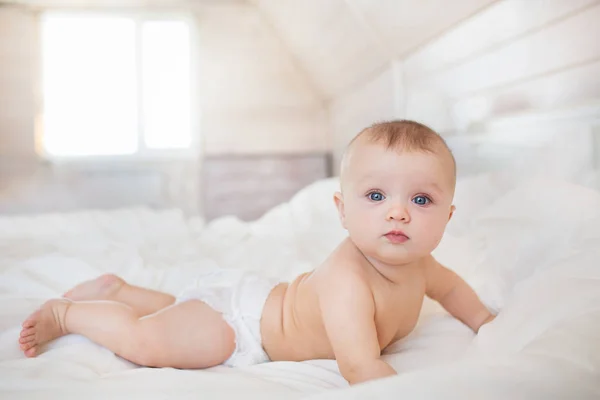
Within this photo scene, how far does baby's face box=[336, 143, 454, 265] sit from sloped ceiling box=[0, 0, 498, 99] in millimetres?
865

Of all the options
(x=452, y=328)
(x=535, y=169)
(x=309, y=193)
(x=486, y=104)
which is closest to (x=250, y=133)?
(x=309, y=193)

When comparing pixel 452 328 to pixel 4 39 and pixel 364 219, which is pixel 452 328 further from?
pixel 4 39

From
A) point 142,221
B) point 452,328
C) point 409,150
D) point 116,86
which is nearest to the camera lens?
point 409,150

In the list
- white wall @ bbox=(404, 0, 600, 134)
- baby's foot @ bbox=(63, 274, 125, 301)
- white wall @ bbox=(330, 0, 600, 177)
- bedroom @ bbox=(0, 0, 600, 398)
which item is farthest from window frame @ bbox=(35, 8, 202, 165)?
baby's foot @ bbox=(63, 274, 125, 301)

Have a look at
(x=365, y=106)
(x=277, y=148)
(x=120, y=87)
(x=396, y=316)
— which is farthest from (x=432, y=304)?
(x=120, y=87)

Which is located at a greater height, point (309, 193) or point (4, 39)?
Answer: point (4, 39)

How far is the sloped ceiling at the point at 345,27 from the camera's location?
173cm

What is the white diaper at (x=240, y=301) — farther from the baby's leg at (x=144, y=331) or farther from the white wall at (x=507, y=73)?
the white wall at (x=507, y=73)

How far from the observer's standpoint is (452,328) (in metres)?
0.91

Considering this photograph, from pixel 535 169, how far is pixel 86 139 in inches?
123

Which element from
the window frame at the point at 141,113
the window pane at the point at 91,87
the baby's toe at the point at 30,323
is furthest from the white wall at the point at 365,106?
the window pane at the point at 91,87

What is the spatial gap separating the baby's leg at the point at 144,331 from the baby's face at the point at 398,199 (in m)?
0.28

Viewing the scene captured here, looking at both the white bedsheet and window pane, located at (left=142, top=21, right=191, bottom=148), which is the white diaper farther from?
window pane, located at (left=142, top=21, right=191, bottom=148)

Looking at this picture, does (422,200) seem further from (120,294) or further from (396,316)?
(120,294)
